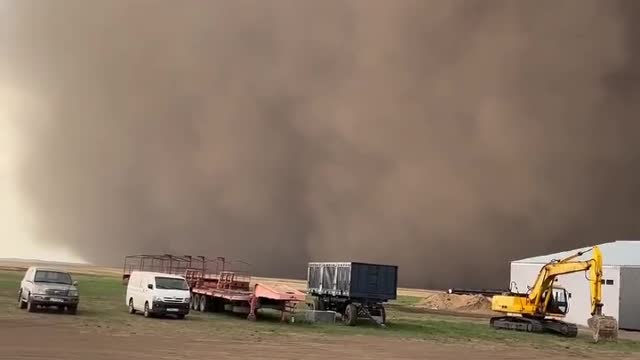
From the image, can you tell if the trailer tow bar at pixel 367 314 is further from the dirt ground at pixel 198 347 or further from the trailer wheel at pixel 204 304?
the trailer wheel at pixel 204 304

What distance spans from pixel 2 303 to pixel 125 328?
9.42 m

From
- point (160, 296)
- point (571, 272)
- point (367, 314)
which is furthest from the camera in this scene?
point (571, 272)

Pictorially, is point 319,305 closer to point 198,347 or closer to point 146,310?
point 146,310

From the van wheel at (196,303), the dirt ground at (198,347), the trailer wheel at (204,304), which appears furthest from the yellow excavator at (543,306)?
the van wheel at (196,303)

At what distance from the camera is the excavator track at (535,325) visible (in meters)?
26.4

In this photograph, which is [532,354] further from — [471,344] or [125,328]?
[125,328]

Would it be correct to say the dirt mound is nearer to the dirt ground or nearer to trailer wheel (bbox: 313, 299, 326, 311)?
trailer wheel (bbox: 313, 299, 326, 311)

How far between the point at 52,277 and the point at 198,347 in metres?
10.3

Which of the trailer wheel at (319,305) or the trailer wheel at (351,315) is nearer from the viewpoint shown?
the trailer wheel at (351,315)

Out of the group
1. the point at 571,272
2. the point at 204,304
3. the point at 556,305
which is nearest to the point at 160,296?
the point at 204,304

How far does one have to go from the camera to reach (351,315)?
25.1 meters

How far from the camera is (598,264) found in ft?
79.8

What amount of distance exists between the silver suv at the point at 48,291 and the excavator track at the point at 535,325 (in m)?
16.5

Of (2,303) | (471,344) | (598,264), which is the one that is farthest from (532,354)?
(2,303)
